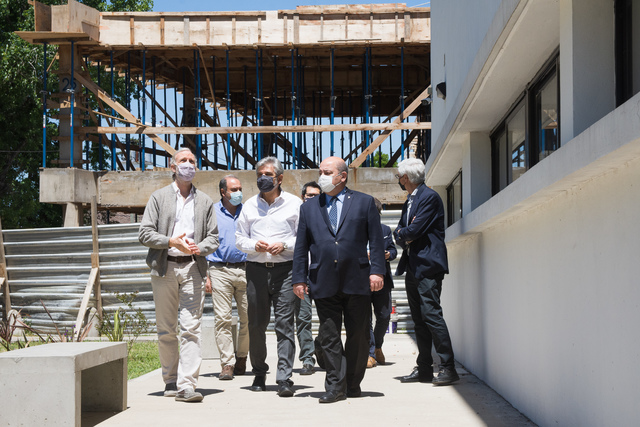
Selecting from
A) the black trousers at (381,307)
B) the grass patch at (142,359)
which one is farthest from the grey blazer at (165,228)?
the grass patch at (142,359)

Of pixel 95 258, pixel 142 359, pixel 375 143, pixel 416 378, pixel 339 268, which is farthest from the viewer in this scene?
pixel 375 143

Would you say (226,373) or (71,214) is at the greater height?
(71,214)

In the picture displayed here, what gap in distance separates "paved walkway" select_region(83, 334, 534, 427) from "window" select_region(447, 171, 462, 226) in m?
3.95

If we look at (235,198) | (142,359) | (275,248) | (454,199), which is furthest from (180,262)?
(454,199)

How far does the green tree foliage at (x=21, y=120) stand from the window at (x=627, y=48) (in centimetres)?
2536

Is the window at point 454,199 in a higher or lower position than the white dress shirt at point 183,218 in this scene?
higher

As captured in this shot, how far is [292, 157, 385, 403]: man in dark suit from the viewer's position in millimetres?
6543

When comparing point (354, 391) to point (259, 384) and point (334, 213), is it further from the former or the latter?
point (334, 213)

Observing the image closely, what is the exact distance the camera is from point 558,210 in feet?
15.2

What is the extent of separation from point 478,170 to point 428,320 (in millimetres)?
2061

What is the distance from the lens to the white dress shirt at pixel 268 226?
7258 millimetres

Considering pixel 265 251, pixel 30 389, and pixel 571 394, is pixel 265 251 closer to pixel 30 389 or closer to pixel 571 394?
pixel 30 389

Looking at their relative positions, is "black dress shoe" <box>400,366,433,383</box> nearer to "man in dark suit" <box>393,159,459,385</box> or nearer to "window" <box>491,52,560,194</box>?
"man in dark suit" <box>393,159,459,385</box>

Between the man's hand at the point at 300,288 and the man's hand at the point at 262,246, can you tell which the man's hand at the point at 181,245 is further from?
the man's hand at the point at 300,288
